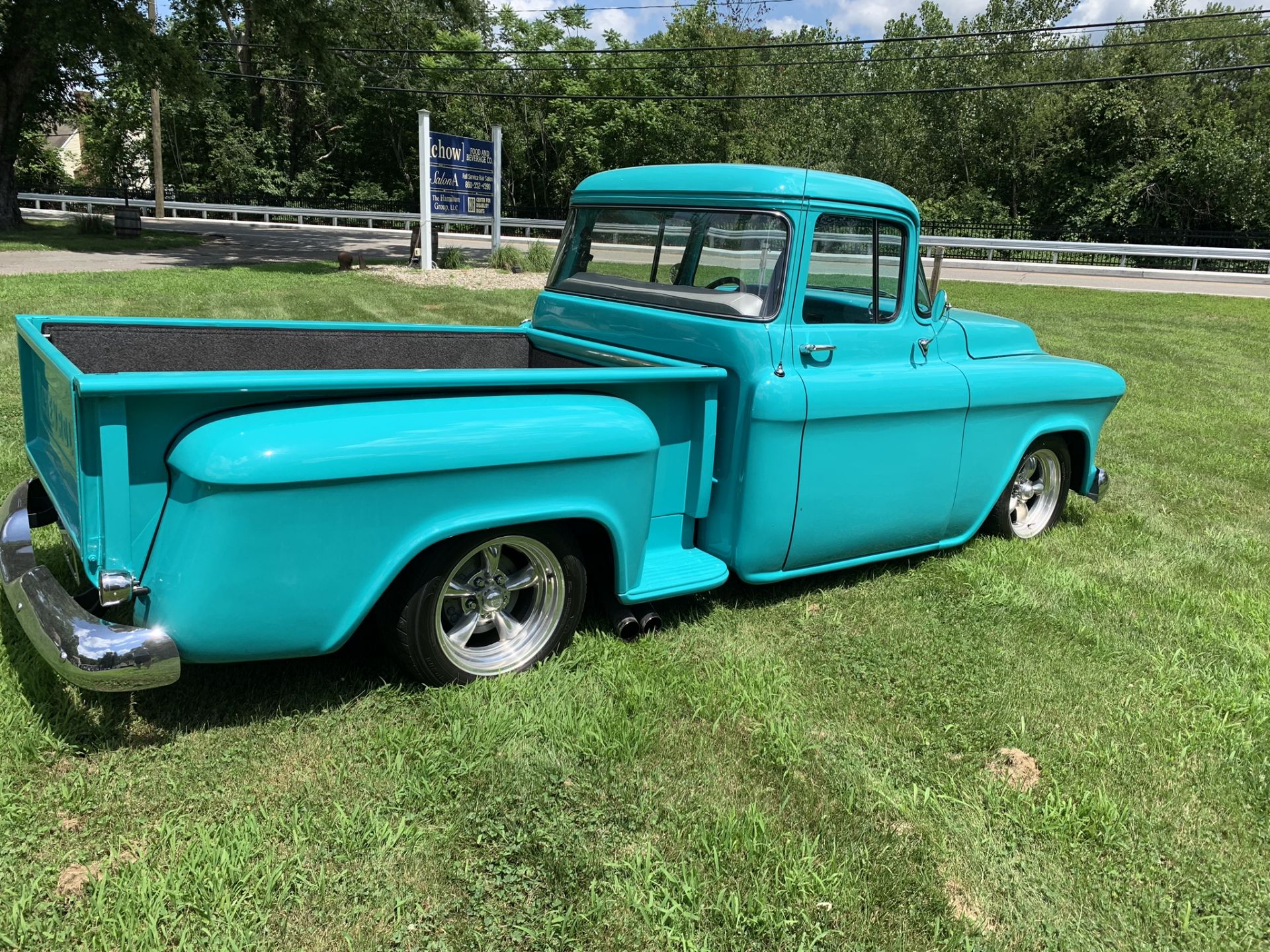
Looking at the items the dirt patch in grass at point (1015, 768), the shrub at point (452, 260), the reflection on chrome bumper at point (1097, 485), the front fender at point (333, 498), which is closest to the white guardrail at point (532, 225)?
the shrub at point (452, 260)

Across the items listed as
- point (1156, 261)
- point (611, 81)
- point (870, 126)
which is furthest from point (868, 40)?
point (870, 126)

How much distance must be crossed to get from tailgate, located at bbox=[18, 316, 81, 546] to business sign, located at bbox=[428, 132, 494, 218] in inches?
565

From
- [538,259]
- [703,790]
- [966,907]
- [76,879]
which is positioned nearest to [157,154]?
[538,259]

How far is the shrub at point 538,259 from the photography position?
59.7 feet

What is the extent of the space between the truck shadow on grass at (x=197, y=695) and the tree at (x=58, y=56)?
61.0ft

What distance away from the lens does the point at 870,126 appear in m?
40.7

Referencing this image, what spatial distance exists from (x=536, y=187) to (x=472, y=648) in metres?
39.3

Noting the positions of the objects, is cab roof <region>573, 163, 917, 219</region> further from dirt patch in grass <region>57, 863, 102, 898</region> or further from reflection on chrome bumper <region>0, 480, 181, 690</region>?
dirt patch in grass <region>57, 863, 102, 898</region>

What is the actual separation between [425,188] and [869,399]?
48.6 feet

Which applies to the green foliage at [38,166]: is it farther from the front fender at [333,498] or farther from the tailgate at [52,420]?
the front fender at [333,498]

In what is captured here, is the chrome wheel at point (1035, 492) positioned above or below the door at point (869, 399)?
below

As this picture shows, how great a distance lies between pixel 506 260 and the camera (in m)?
18.4

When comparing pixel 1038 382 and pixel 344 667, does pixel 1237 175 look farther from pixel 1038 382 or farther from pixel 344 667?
pixel 344 667

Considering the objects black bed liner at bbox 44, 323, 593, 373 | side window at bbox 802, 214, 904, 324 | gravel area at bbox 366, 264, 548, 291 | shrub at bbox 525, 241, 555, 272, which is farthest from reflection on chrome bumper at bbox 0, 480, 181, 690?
shrub at bbox 525, 241, 555, 272
